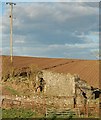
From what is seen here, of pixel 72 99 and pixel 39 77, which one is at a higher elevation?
pixel 39 77

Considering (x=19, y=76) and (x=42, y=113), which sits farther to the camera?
(x=19, y=76)

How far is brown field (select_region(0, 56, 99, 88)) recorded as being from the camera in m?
26.5

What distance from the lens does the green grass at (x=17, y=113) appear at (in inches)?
666

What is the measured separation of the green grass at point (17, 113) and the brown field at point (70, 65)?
22.6 feet

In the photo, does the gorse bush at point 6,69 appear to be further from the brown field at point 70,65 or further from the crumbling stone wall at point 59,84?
the crumbling stone wall at point 59,84

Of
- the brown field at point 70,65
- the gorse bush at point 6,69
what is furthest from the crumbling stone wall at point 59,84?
the gorse bush at point 6,69

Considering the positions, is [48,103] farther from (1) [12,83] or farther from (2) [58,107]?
(1) [12,83]

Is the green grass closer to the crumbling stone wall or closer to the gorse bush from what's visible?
the crumbling stone wall

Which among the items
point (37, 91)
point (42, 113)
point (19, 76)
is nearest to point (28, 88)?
point (37, 91)

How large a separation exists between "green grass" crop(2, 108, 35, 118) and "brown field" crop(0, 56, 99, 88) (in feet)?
22.6

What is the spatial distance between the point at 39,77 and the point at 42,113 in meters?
5.99

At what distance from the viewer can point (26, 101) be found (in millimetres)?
20453

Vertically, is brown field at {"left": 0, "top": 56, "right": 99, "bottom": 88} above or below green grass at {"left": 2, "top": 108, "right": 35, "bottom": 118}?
above

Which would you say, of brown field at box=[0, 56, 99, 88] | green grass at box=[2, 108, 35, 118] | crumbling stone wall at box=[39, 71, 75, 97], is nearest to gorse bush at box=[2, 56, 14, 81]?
brown field at box=[0, 56, 99, 88]
